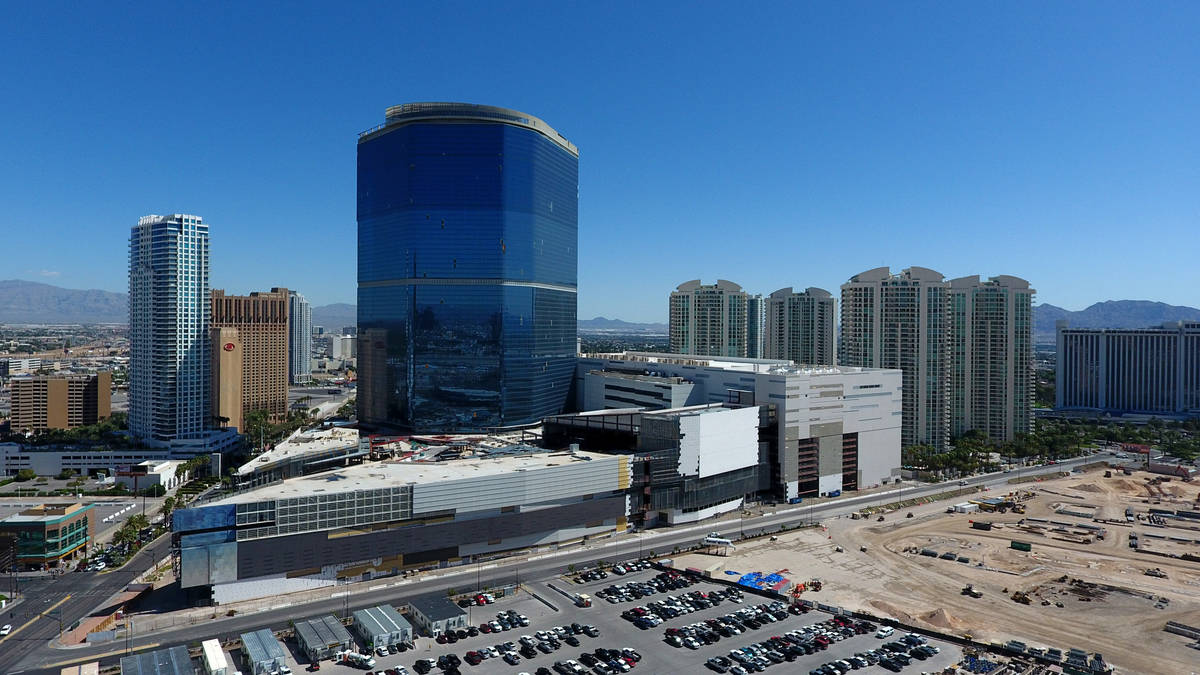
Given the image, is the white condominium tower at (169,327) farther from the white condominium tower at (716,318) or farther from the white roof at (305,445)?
the white condominium tower at (716,318)

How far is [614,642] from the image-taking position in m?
52.5

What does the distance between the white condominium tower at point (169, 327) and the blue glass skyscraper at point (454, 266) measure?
36.4 metres

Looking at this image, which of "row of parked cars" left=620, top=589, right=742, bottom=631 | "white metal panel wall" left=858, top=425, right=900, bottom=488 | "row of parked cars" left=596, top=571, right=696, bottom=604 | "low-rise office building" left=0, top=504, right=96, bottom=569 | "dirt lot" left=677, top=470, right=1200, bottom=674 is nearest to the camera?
"dirt lot" left=677, top=470, right=1200, bottom=674

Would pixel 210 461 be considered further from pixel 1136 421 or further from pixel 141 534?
pixel 1136 421

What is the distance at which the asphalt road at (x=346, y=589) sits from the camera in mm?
50094

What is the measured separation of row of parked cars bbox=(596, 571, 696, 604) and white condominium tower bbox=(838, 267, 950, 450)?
8807cm

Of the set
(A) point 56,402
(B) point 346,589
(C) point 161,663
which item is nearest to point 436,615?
(B) point 346,589

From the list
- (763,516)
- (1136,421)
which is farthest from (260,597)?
(1136,421)

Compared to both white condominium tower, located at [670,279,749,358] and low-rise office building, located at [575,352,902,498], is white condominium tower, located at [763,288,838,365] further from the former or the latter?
low-rise office building, located at [575,352,902,498]

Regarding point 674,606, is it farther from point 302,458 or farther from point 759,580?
point 302,458

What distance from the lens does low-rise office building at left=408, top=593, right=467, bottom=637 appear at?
175ft

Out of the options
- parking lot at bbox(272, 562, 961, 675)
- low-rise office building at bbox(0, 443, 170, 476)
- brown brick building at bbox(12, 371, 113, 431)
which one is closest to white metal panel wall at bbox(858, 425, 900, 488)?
parking lot at bbox(272, 562, 961, 675)

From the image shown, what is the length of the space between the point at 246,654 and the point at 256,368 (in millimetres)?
126723

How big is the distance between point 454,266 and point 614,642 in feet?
243
